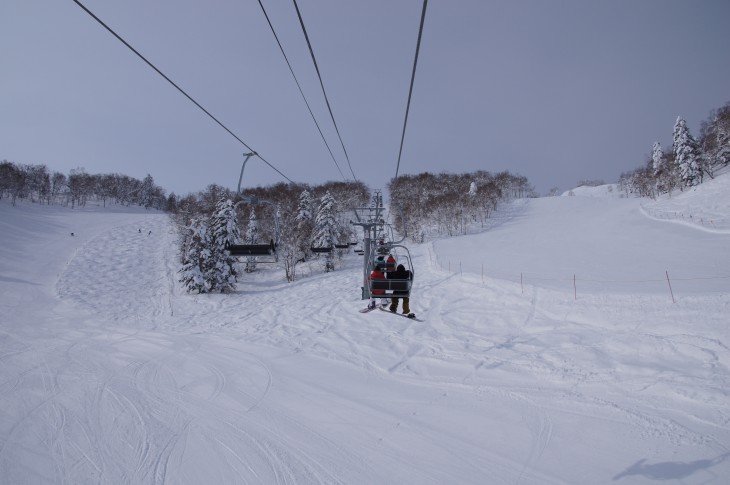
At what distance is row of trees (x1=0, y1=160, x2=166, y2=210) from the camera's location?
68812 mm

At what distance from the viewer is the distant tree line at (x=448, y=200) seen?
6222 centimetres

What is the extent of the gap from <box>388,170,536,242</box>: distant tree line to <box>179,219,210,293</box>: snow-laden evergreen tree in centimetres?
2521

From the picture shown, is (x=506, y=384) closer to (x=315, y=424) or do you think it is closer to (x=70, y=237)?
(x=315, y=424)

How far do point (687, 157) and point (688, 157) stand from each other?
0.53 feet

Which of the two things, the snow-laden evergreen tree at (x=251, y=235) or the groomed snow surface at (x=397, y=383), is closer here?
the groomed snow surface at (x=397, y=383)

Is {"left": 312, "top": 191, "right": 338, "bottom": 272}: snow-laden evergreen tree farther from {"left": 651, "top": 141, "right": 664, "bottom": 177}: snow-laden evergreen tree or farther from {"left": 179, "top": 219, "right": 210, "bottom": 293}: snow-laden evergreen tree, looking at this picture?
{"left": 651, "top": 141, "right": 664, "bottom": 177}: snow-laden evergreen tree

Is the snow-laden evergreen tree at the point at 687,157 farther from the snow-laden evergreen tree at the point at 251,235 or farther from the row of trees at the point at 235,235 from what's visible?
the snow-laden evergreen tree at the point at 251,235

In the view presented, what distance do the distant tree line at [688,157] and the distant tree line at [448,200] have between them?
98.9ft

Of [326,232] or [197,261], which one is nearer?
[197,261]

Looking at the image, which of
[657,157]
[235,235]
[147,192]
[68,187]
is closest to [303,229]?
[235,235]

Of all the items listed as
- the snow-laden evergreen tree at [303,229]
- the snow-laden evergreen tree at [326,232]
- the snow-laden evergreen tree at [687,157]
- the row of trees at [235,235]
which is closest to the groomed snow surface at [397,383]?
the row of trees at [235,235]

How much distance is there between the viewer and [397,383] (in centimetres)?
1057

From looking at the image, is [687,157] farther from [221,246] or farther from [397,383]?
[221,246]

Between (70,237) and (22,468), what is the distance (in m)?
55.7
